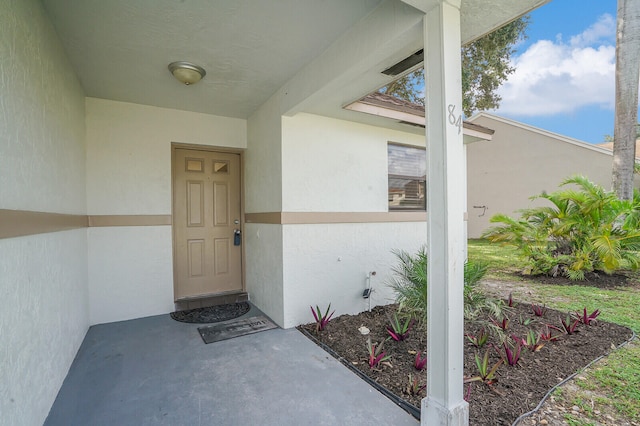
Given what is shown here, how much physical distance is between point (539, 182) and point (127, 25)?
13.1 meters

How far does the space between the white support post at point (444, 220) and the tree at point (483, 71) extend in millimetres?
4322

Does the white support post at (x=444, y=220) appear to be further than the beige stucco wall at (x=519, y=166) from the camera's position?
No

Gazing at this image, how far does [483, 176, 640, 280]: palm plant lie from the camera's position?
522 cm

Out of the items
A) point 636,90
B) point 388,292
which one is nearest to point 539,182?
point 636,90

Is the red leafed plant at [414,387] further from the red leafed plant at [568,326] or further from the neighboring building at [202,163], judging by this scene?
the red leafed plant at [568,326]

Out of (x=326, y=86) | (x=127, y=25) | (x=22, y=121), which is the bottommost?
(x=22, y=121)

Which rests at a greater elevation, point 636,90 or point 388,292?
point 636,90

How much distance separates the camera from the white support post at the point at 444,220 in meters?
1.80

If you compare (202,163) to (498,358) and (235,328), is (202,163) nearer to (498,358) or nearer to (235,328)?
(235,328)

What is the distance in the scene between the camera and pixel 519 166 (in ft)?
38.8

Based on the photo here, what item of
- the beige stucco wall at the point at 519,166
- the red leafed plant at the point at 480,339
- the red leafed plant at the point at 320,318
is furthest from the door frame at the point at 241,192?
the beige stucco wall at the point at 519,166

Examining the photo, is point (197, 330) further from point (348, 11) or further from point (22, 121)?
point (348, 11)

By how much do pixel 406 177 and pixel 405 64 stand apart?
2.64 m

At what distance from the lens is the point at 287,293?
3.61m
